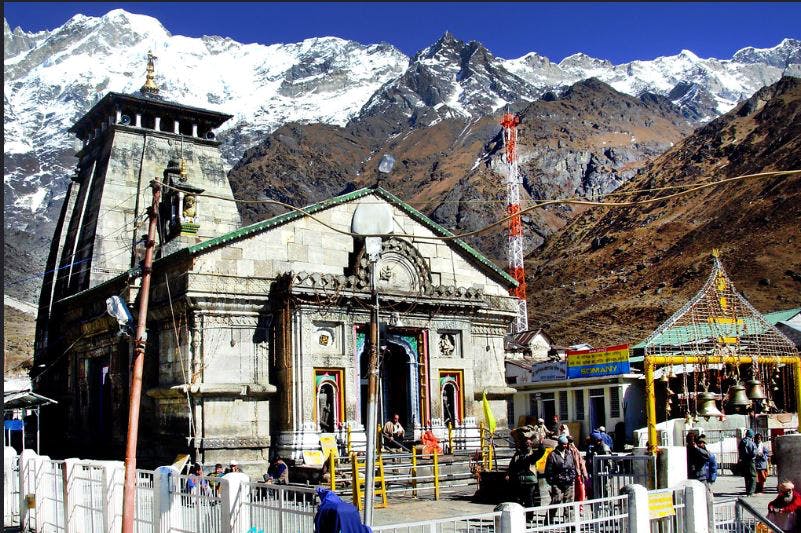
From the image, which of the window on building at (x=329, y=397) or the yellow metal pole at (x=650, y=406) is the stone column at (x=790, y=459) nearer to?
the yellow metal pole at (x=650, y=406)

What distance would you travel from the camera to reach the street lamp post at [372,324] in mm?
13758

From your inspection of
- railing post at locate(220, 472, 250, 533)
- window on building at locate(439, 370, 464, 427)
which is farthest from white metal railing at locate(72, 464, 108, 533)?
window on building at locate(439, 370, 464, 427)

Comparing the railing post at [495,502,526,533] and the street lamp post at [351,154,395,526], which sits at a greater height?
the street lamp post at [351,154,395,526]

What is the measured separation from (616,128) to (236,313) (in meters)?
183

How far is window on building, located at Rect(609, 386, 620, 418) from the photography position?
38438 mm

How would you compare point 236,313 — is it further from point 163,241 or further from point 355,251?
point 163,241

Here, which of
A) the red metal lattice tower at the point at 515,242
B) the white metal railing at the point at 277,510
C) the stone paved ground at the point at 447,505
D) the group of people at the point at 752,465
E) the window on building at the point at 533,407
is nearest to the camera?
the white metal railing at the point at 277,510

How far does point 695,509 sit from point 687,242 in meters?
87.8

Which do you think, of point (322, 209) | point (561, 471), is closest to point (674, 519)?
point (561, 471)

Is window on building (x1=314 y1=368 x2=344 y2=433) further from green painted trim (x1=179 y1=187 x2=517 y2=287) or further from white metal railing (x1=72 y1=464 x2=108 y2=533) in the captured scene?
white metal railing (x1=72 y1=464 x2=108 y2=533)

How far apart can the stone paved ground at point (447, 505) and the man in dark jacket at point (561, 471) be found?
112 cm

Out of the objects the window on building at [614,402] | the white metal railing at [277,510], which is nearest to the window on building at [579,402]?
the window on building at [614,402]

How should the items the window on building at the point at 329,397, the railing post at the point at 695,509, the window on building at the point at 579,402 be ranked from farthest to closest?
the window on building at the point at 579,402 → the window on building at the point at 329,397 → the railing post at the point at 695,509

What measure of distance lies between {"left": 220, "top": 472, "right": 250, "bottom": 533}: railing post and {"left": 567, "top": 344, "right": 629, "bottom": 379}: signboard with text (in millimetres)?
25562
